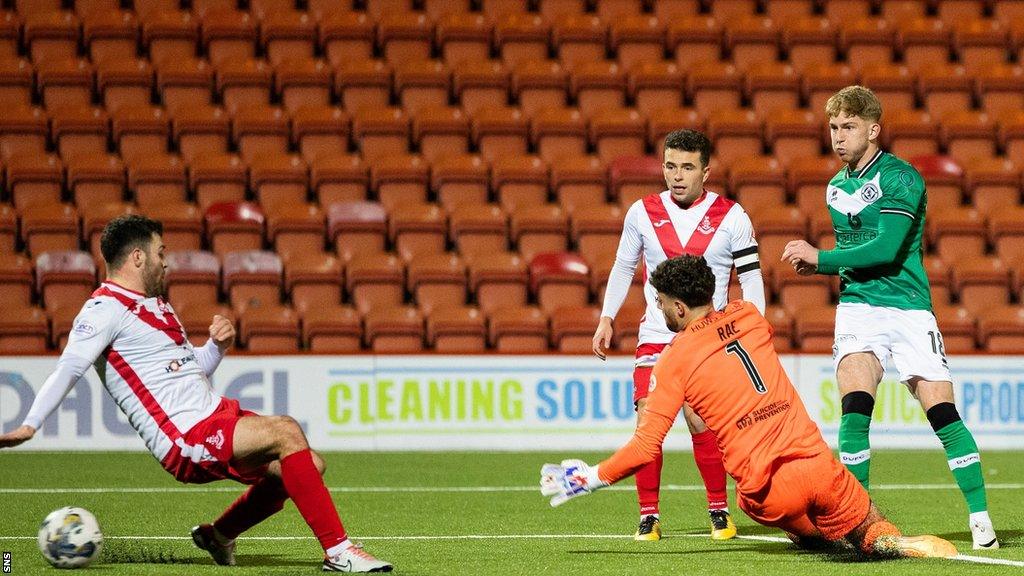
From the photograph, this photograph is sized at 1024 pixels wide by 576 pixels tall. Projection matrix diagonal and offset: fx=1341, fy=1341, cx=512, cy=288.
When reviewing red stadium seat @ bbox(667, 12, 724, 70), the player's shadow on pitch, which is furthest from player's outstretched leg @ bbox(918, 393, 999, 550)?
red stadium seat @ bbox(667, 12, 724, 70)

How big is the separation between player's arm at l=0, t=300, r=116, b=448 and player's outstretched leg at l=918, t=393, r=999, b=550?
11.5 ft

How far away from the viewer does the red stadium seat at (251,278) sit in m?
12.5

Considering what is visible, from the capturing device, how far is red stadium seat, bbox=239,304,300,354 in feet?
39.6

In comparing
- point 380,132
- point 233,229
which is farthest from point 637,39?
point 233,229

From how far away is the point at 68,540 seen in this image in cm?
507

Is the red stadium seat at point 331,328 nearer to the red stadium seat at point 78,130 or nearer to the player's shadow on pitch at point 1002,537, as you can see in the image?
the red stadium seat at point 78,130

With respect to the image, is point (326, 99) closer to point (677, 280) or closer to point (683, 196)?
point (683, 196)

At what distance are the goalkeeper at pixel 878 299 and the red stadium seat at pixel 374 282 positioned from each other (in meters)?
7.03

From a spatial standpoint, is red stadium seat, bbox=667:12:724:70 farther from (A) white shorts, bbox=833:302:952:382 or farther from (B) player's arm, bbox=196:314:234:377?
(B) player's arm, bbox=196:314:234:377

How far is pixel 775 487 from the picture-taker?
5184 mm

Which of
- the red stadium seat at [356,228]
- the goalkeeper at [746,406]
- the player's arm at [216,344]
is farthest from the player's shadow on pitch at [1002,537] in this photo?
the red stadium seat at [356,228]

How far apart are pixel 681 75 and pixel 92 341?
1136 centimetres

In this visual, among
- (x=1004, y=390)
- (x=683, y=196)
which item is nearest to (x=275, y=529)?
(x=683, y=196)

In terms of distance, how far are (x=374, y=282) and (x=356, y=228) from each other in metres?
0.82
